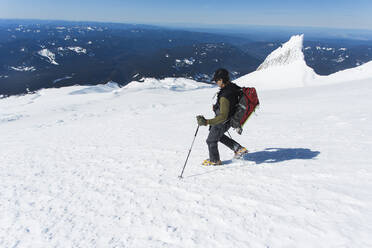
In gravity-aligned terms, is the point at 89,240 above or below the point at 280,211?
below

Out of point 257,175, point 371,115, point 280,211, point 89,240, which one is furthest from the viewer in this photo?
point 371,115

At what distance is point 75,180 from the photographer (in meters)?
5.88

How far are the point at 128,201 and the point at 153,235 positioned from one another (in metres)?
1.22

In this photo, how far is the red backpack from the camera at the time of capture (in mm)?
5215

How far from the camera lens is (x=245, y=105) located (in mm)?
5203

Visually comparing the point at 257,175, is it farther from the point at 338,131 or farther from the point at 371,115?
the point at 371,115

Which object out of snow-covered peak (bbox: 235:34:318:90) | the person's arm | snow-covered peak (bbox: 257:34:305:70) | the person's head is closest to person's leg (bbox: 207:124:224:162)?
the person's arm

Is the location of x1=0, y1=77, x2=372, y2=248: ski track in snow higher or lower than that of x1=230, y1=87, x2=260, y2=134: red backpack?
lower

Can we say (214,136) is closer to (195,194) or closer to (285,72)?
(195,194)

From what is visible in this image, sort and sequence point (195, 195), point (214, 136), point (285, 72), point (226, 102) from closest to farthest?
point (195, 195) < point (226, 102) < point (214, 136) < point (285, 72)

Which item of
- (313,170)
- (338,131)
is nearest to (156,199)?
(313,170)

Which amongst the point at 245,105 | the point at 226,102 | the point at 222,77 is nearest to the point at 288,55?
the point at 245,105

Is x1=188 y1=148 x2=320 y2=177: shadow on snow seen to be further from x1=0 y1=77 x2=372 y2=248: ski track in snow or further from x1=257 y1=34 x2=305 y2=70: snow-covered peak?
x1=257 y1=34 x2=305 y2=70: snow-covered peak

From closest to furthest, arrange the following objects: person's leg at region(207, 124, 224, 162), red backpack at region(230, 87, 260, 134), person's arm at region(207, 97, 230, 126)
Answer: person's arm at region(207, 97, 230, 126) < red backpack at region(230, 87, 260, 134) < person's leg at region(207, 124, 224, 162)
